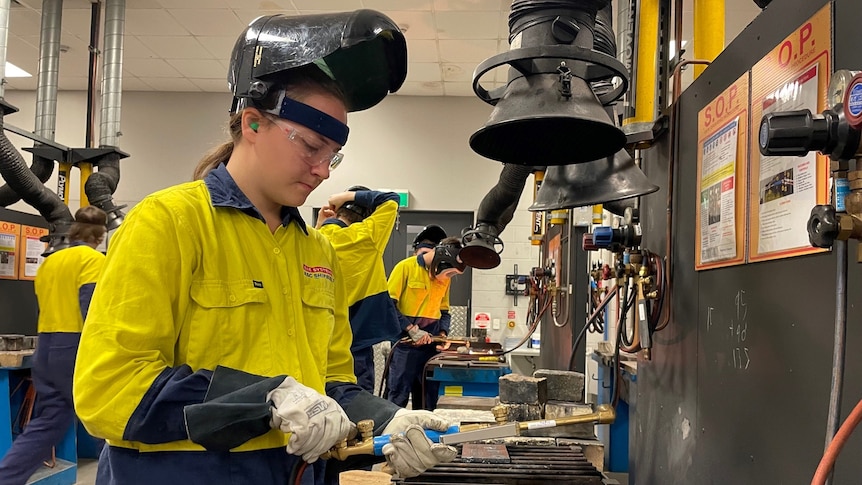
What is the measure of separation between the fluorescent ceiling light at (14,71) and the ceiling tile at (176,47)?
5.19ft

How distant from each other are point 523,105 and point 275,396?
659 mm

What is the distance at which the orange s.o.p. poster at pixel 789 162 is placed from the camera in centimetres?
83

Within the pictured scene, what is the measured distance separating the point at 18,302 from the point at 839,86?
4802mm

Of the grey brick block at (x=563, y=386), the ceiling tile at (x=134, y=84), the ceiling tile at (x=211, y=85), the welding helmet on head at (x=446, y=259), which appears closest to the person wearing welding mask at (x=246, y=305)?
the grey brick block at (x=563, y=386)

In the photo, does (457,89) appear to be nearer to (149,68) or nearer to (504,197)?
(149,68)

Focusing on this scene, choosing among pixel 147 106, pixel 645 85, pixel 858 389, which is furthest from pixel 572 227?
pixel 147 106

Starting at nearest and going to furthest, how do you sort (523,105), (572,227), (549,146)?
1. (523,105)
2. (549,146)
3. (572,227)

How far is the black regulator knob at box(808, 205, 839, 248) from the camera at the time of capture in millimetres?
638

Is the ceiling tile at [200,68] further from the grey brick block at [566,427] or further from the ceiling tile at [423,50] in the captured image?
the grey brick block at [566,427]

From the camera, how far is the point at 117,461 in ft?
3.33

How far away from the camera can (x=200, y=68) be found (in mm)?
5973

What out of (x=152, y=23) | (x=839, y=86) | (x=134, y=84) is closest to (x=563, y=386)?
(x=839, y=86)

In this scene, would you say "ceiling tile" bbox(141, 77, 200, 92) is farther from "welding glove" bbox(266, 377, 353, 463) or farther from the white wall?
"welding glove" bbox(266, 377, 353, 463)

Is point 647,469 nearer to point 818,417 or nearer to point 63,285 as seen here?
point 818,417
